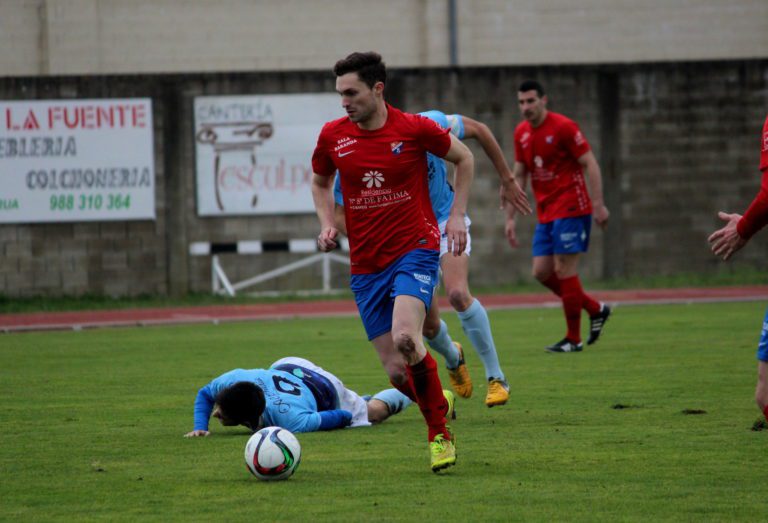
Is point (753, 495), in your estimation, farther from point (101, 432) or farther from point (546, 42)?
point (546, 42)

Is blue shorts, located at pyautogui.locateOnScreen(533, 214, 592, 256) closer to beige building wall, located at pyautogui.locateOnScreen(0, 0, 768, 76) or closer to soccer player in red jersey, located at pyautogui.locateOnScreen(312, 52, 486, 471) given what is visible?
soccer player in red jersey, located at pyautogui.locateOnScreen(312, 52, 486, 471)

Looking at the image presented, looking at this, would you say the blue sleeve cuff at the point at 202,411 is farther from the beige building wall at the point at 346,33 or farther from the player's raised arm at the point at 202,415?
the beige building wall at the point at 346,33

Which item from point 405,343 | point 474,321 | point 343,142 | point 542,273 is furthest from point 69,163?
point 405,343

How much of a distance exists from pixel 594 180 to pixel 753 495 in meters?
7.68

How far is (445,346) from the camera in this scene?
31.0ft

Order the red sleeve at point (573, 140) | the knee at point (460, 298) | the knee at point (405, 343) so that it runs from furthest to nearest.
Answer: the red sleeve at point (573, 140), the knee at point (460, 298), the knee at point (405, 343)

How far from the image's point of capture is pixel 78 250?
898 inches

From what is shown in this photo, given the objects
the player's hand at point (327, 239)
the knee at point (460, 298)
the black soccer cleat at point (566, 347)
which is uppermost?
the player's hand at point (327, 239)

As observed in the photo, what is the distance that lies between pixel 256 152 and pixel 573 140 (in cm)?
1007

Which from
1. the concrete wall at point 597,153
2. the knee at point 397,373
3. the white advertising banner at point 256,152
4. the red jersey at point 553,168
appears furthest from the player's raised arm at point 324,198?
the concrete wall at point 597,153

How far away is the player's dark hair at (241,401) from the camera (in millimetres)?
8023

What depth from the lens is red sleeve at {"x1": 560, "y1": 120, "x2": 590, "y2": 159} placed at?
13748 mm

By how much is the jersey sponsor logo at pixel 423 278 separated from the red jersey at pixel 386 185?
166mm

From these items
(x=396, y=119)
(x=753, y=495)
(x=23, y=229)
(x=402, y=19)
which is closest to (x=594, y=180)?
(x=396, y=119)
